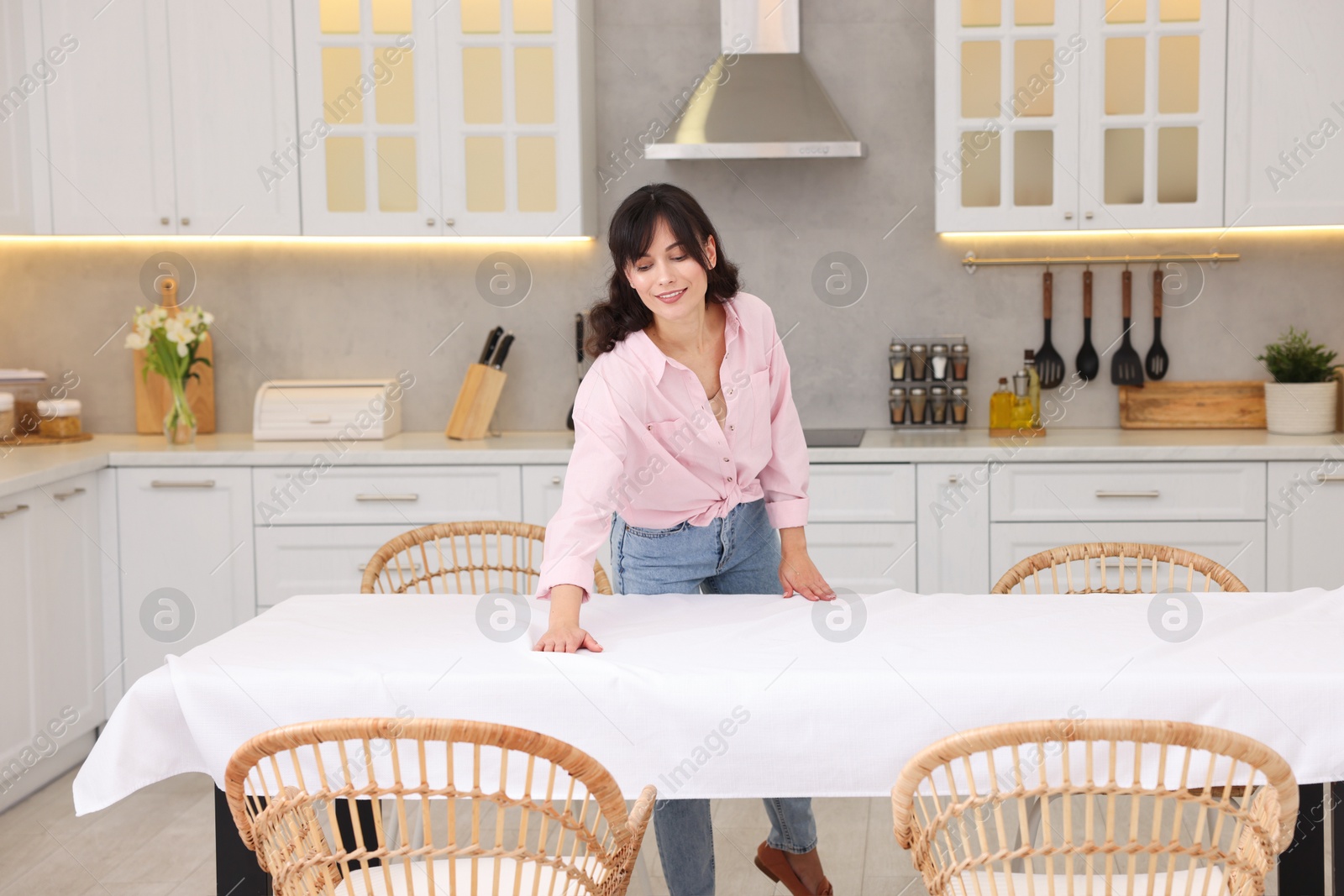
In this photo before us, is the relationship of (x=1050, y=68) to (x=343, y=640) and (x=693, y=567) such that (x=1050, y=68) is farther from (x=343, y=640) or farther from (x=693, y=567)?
(x=343, y=640)

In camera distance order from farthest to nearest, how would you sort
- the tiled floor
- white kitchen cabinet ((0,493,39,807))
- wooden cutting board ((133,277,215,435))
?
1. wooden cutting board ((133,277,215,435))
2. white kitchen cabinet ((0,493,39,807))
3. the tiled floor

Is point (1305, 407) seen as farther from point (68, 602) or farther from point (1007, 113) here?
point (68, 602)

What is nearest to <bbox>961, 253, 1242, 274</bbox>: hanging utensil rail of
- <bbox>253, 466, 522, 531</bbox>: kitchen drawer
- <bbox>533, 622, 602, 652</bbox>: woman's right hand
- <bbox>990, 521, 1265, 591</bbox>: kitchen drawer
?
<bbox>990, 521, 1265, 591</bbox>: kitchen drawer

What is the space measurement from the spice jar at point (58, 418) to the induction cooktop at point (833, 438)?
215cm

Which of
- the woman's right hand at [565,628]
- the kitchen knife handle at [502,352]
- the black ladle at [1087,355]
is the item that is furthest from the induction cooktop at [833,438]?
the woman's right hand at [565,628]

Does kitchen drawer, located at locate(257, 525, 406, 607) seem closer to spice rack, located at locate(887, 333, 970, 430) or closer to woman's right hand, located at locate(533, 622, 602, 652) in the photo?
spice rack, located at locate(887, 333, 970, 430)

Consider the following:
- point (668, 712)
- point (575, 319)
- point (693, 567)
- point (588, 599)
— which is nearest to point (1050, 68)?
point (575, 319)

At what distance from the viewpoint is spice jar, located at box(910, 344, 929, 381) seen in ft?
11.6

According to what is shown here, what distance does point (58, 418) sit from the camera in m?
3.47

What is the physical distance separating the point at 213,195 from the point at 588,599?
6.93 feet

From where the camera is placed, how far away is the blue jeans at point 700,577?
1.78m

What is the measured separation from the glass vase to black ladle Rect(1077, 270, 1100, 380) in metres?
2.62

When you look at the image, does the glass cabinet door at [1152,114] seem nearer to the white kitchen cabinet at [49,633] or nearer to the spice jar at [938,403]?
the spice jar at [938,403]

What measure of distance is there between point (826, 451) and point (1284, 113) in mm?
1500
